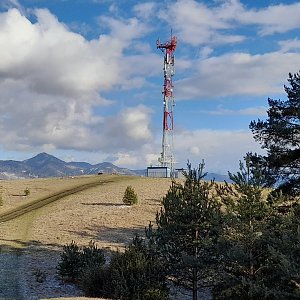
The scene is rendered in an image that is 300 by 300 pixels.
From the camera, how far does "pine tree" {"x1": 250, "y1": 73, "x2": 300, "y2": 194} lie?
21656 mm

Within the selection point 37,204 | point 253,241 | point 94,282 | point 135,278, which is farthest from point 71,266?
point 37,204

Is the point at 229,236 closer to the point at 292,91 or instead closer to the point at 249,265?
the point at 249,265

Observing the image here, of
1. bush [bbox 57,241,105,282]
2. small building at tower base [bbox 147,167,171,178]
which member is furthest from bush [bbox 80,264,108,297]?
small building at tower base [bbox 147,167,171,178]

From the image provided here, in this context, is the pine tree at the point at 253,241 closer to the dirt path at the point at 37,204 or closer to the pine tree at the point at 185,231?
the pine tree at the point at 185,231

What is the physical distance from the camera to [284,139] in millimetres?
22062

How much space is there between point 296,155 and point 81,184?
48.1 m

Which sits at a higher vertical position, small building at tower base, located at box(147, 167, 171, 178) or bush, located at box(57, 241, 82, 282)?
small building at tower base, located at box(147, 167, 171, 178)

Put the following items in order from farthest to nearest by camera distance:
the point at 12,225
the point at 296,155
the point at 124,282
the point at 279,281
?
the point at 12,225 < the point at 296,155 < the point at 124,282 < the point at 279,281

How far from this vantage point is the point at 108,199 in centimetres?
4919

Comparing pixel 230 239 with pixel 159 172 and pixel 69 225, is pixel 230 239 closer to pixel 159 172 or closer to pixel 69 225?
pixel 69 225

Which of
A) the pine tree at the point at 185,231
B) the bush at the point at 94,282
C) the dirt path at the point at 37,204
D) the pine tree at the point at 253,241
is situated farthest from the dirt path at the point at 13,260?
the pine tree at the point at 253,241

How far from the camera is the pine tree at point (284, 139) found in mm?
21656

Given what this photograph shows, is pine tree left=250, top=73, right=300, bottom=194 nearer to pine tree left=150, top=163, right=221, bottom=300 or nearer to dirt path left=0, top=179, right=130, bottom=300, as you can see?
pine tree left=150, top=163, right=221, bottom=300

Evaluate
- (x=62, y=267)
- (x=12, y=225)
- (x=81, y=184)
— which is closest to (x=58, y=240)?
(x=12, y=225)
